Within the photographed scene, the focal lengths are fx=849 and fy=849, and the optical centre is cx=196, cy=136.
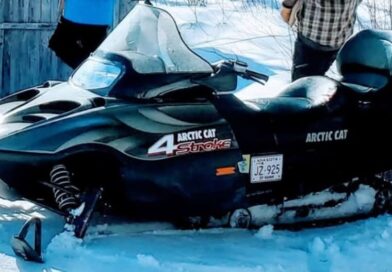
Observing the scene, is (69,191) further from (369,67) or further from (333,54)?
(333,54)

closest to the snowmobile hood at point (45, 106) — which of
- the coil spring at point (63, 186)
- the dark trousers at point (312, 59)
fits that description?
the coil spring at point (63, 186)

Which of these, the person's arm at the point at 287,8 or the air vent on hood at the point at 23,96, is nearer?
the air vent on hood at the point at 23,96

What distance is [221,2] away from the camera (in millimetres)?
12844

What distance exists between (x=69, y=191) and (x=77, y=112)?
13.4 inches

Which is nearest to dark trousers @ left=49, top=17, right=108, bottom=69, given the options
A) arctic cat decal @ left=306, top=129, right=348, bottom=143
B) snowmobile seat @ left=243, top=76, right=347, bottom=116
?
snowmobile seat @ left=243, top=76, right=347, bottom=116

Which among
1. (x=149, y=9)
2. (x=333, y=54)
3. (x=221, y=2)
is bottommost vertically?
(x=221, y=2)

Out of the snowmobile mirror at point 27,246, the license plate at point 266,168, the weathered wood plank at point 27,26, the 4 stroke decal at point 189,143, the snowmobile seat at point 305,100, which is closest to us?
the snowmobile mirror at point 27,246

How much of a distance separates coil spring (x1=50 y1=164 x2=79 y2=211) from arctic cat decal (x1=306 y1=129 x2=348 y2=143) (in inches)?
46.9

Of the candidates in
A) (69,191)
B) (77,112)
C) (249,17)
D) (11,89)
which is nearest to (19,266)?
(69,191)

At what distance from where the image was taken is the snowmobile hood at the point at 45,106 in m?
3.60

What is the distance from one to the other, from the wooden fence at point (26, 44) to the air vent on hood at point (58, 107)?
3.13 metres

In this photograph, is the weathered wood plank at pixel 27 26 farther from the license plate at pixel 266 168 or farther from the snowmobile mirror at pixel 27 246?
the snowmobile mirror at pixel 27 246

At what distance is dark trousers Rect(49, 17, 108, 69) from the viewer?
5.49 meters

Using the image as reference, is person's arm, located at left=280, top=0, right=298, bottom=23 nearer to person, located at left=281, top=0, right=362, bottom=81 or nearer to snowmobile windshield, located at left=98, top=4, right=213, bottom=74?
person, located at left=281, top=0, right=362, bottom=81
